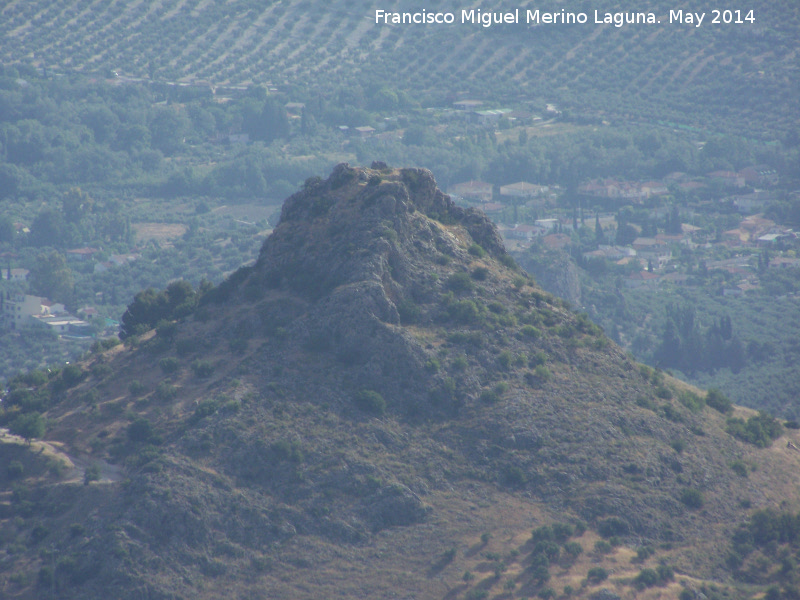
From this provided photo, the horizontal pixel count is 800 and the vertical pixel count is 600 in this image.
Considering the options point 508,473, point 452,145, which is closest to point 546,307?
point 508,473

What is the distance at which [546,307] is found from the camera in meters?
52.4

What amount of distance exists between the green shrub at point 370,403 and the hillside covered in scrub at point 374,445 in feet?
0.31

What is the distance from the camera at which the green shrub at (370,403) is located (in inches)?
1756

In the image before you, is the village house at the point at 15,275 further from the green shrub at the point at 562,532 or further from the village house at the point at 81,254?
the green shrub at the point at 562,532

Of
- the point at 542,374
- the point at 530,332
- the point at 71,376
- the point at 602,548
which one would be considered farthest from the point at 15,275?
the point at 602,548

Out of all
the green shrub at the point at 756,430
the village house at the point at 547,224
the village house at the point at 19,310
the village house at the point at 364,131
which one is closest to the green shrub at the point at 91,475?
the green shrub at the point at 756,430

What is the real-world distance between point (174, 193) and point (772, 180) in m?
88.3

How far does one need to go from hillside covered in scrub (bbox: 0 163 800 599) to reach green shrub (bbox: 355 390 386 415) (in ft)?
0.31

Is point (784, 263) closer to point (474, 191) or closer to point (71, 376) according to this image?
point (474, 191)

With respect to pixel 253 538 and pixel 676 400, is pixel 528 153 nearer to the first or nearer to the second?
pixel 676 400

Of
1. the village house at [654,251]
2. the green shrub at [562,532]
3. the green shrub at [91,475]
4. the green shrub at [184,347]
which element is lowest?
the village house at [654,251]

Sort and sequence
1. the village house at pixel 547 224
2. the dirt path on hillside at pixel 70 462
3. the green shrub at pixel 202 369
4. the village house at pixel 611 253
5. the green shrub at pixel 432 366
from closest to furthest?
1. the dirt path on hillside at pixel 70 462
2. the green shrub at pixel 202 369
3. the green shrub at pixel 432 366
4. the village house at pixel 611 253
5. the village house at pixel 547 224

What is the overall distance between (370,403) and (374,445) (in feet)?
6.13

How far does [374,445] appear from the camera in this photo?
143 feet
